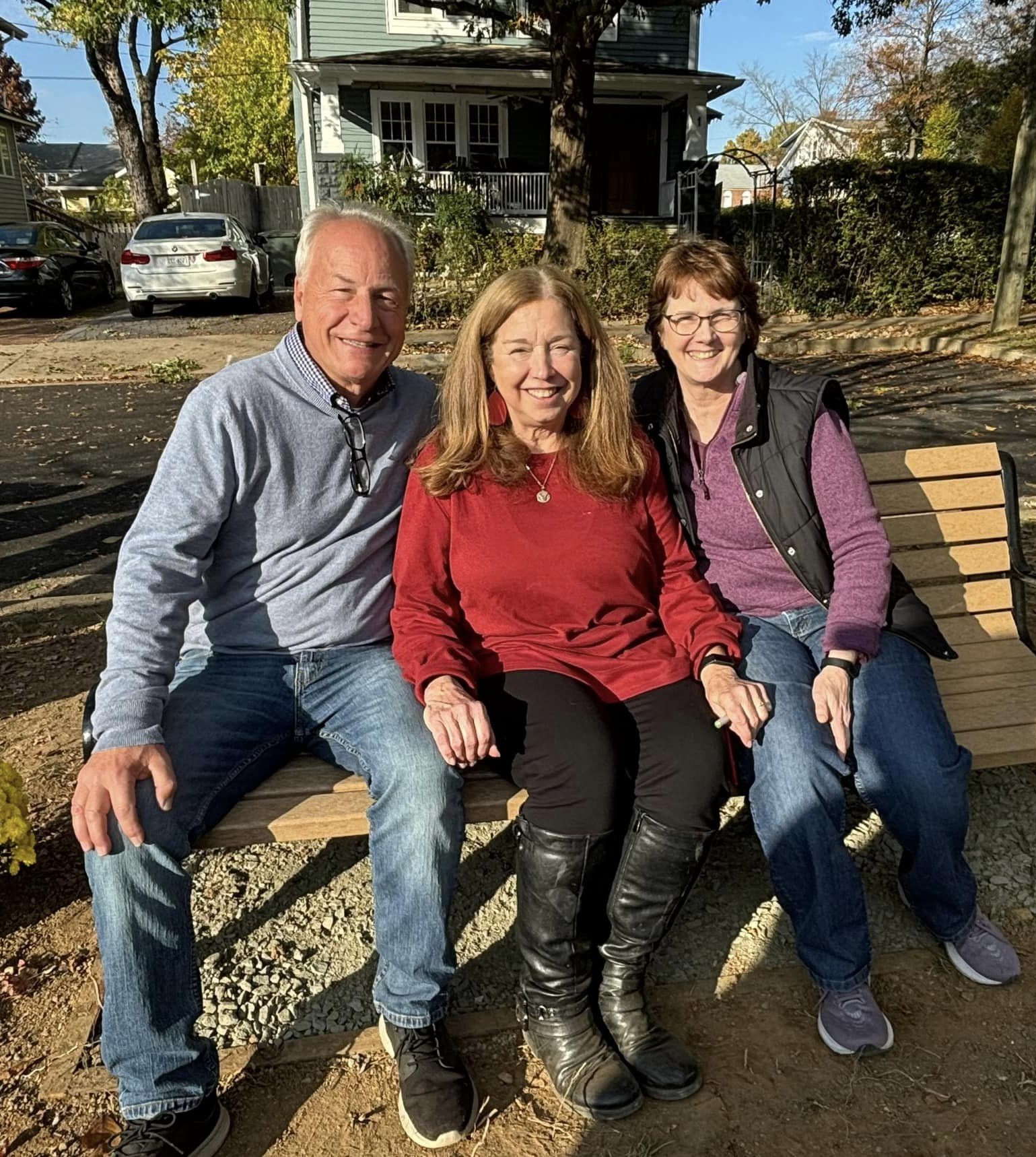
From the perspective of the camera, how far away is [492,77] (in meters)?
19.2

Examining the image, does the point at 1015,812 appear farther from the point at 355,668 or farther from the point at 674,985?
the point at 355,668

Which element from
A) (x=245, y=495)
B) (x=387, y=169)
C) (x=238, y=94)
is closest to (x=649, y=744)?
(x=245, y=495)

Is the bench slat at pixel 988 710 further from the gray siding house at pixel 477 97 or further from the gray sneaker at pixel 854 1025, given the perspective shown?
the gray siding house at pixel 477 97

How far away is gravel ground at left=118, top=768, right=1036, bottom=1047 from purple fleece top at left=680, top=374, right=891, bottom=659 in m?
0.78

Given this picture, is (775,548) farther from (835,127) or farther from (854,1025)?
(835,127)

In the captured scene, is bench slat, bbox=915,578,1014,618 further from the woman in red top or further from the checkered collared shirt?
the checkered collared shirt

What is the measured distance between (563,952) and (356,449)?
4.41ft

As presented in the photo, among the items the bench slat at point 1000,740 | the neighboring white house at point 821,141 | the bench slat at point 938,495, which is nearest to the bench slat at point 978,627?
the bench slat at point 938,495

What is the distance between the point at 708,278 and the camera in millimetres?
2658

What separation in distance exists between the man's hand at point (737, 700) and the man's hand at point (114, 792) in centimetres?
125

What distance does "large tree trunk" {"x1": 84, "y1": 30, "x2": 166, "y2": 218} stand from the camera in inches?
905

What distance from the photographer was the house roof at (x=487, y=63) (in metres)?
18.8

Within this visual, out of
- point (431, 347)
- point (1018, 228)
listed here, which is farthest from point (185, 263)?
point (1018, 228)

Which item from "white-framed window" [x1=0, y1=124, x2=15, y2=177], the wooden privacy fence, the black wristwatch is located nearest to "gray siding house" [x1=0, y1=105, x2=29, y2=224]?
"white-framed window" [x1=0, y1=124, x2=15, y2=177]
